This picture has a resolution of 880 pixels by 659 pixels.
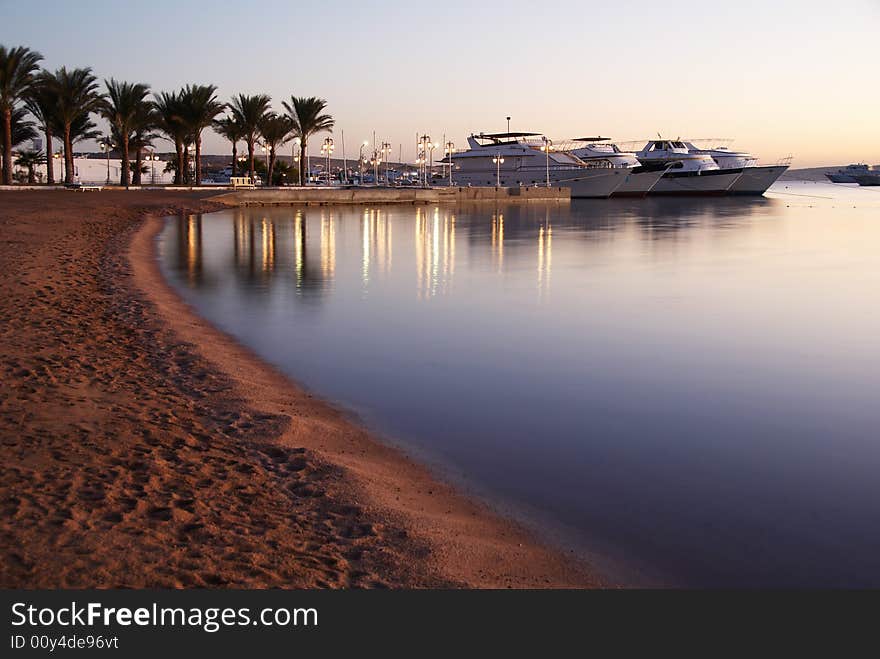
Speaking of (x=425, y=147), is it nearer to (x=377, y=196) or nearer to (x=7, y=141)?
(x=377, y=196)

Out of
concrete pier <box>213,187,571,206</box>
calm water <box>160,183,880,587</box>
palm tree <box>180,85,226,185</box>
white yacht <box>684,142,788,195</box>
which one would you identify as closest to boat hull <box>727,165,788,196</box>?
white yacht <box>684,142,788,195</box>

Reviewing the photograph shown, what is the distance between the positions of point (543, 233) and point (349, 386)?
24.4 metres

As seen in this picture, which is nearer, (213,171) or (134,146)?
(134,146)

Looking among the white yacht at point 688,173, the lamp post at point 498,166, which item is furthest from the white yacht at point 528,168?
the white yacht at point 688,173

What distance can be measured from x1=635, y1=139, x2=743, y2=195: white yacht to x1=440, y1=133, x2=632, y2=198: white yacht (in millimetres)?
5687

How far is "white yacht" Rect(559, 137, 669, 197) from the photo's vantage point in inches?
2913

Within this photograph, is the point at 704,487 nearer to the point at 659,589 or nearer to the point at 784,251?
the point at 659,589

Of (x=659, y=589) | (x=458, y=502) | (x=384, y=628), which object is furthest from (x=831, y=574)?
(x=384, y=628)

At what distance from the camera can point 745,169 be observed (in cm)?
7888

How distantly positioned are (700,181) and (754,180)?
18.0ft

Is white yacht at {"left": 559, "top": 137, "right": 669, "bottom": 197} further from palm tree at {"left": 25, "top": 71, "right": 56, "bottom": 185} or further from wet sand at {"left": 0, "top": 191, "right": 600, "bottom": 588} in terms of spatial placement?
wet sand at {"left": 0, "top": 191, "right": 600, "bottom": 588}

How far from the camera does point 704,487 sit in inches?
223

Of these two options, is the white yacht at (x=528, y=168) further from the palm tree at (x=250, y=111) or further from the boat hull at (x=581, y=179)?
the palm tree at (x=250, y=111)

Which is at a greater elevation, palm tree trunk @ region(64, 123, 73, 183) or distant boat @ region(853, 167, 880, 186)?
distant boat @ region(853, 167, 880, 186)
